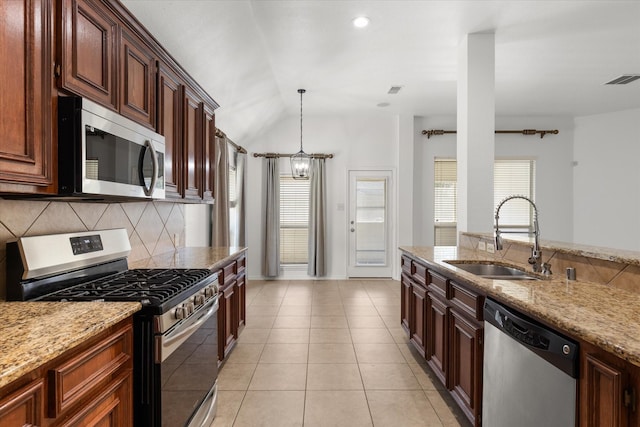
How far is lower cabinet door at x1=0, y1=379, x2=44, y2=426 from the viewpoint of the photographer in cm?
81

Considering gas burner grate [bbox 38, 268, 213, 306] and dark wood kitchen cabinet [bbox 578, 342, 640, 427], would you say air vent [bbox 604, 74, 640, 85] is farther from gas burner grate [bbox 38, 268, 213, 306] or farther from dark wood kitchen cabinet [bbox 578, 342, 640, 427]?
gas burner grate [bbox 38, 268, 213, 306]

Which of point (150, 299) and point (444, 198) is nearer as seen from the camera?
point (150, 299)

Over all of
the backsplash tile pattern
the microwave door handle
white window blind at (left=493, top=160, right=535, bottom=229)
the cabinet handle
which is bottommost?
the cabinet handle

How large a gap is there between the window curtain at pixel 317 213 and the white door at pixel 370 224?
52cm

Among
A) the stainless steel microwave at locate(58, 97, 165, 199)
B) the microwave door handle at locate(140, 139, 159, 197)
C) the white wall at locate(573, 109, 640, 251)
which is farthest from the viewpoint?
the white wall at locate(573, 109, 640, 251)

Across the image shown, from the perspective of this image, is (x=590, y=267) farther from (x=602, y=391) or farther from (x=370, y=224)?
(x=370, y=224)

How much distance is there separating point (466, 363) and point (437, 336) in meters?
0.48

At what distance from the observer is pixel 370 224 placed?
6.38 metres

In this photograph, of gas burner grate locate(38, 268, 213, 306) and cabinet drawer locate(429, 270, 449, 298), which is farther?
cabinet drawer locate(429, 270, 449, 298)

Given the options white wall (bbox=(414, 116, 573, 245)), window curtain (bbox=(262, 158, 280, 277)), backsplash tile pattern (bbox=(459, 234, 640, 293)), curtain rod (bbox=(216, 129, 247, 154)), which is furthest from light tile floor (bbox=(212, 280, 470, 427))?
white wall (bbox=(414, 116, 573, 245))

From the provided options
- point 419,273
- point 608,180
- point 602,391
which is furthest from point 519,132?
point 602,391

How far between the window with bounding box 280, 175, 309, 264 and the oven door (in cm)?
423

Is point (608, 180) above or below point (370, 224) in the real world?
above

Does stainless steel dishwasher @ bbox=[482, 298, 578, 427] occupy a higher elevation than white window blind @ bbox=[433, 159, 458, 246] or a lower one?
lower
